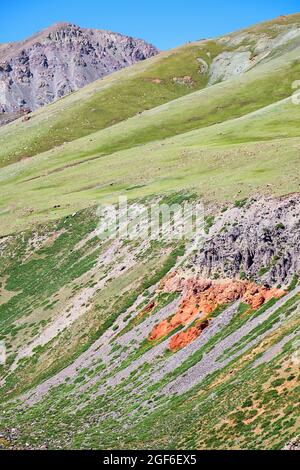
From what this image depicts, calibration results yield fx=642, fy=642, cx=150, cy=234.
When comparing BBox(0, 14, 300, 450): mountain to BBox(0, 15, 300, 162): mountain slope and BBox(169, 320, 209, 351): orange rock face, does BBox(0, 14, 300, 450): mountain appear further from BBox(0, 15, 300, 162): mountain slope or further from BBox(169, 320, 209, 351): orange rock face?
BBox(0, 15, 300, 162): mountain slope

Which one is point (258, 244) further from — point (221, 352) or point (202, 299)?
point (221, 352)

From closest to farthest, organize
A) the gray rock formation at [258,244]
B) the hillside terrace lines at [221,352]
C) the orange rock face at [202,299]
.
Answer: the hillside terrace lines at [221,352] → the orange rock face at [202,299] → the gray rock formation at [258,244]

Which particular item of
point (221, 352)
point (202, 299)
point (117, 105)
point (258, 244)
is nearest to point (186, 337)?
point (202, 299)

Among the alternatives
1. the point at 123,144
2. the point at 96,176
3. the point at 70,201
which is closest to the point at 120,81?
the point at 123,144

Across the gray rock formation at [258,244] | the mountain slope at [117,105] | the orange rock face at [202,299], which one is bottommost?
the orange rock face at [202,299]

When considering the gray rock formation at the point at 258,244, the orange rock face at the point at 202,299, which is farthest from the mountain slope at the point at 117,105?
the orange rock face at the point at 202,299

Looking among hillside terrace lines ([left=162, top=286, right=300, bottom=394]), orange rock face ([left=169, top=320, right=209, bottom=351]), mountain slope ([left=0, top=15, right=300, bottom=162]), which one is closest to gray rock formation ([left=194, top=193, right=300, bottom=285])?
hillside terrace lines ([left=162, top=286, right=300, bottom=394])

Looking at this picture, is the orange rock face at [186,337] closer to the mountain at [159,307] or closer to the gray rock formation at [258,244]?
the mountain at [159,307]
